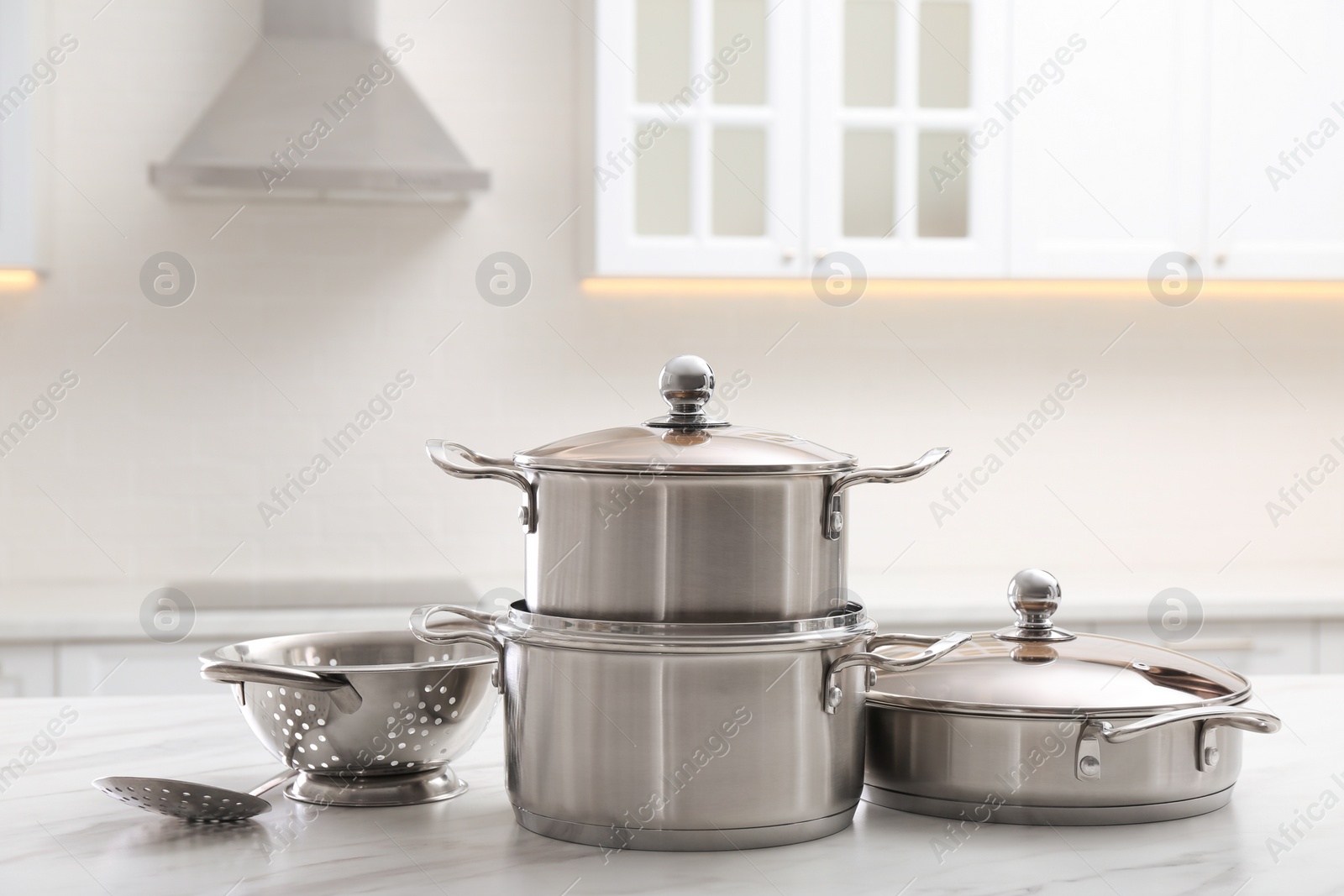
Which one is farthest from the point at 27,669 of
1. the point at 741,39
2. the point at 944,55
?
the point at 944,55

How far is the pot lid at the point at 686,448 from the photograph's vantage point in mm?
835

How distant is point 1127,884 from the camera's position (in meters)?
0.79

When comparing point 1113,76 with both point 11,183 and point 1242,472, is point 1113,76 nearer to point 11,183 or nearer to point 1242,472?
point 1242,472

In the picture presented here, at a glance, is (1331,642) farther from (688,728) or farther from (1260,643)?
(688,728)

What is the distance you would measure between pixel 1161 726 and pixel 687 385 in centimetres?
41

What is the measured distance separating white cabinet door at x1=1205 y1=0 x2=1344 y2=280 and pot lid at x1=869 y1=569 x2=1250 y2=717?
2081mm

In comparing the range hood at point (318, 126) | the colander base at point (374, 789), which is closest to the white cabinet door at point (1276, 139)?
the range hood at point (318, 126)

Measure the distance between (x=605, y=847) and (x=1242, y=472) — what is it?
277cm

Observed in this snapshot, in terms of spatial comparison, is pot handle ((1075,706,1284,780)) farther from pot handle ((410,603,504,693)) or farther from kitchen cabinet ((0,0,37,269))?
kitchen cabinet ((0,0,37,269))

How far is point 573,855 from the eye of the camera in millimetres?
839

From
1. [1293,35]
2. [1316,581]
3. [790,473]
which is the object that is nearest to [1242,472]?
[1316,581]

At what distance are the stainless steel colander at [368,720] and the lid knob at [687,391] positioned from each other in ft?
0.69

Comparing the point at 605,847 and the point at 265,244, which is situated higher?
the point at 265,244

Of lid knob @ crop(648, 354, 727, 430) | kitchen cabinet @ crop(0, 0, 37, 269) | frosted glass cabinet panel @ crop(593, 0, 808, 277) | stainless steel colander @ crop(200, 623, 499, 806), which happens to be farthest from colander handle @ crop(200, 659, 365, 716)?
kitchen cabinet @ crop(0, 0, 37, 269)
